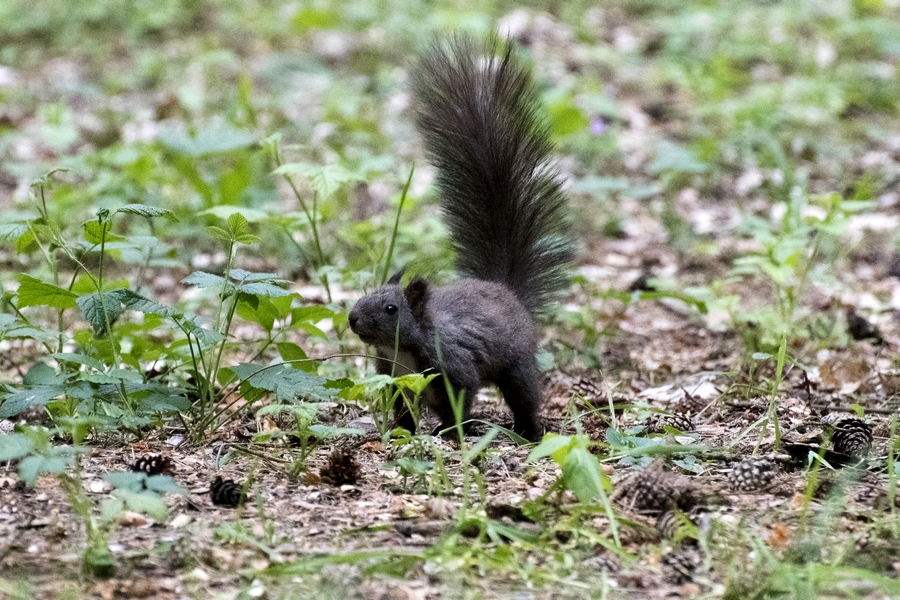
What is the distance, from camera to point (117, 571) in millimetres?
2166

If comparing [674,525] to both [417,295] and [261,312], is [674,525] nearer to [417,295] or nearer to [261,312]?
[417,295]

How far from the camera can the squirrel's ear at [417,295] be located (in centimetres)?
330

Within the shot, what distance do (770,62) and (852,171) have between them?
8.20 feet

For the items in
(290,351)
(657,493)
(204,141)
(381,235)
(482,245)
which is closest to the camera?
(657,493)

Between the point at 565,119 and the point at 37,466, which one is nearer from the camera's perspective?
the point at 37,466

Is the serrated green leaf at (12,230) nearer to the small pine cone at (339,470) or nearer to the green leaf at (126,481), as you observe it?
the green leaf at (126,481)

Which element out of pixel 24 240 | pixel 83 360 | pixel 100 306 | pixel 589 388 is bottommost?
pixel 589 388

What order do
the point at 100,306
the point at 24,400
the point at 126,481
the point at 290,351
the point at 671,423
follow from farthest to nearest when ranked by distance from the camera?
the point at 290,351 → the point at 671,423 → the point at 100,306 → the point at 24,400 → the point at 126,481

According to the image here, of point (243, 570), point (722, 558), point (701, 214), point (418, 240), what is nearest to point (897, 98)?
point (701, 214)

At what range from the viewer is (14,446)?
2.36 meters

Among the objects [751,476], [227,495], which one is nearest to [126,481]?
[227,495]

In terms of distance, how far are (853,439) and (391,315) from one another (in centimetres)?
147

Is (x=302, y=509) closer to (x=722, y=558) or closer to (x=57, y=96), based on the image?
(x=722, y=558)

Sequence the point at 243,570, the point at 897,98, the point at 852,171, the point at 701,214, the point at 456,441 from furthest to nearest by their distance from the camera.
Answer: the point at 897,98 → the point at 852,171 → the point at 701,214 → the point at 456,441 → the point at 243,570
